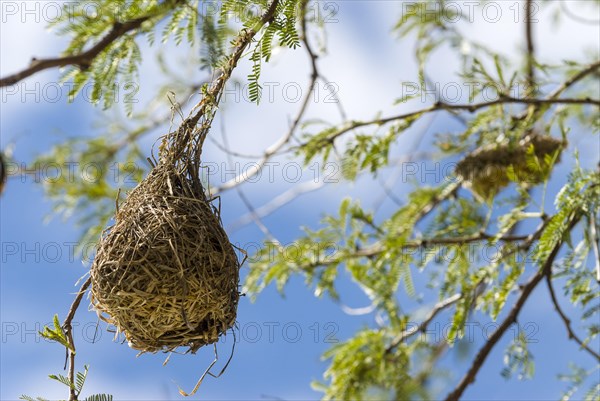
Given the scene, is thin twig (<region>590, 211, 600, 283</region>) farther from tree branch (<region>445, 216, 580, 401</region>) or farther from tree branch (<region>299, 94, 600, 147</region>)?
tree branch (<region>299, 94, 600, 147</region>)

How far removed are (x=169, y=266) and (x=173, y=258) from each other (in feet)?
0.07

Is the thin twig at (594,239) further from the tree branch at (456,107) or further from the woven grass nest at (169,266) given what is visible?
the woven grass nest at (169,266)

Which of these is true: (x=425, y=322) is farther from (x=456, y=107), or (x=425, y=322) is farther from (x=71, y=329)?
(x=71, y=329)

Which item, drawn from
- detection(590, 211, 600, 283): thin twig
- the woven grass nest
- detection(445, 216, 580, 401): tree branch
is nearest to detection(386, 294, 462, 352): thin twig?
detection(445, 216, 580, 401): tree branch

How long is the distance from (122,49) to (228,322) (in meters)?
0.80

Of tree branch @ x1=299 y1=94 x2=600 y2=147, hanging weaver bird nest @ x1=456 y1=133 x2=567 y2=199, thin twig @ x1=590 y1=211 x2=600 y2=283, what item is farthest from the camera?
hanging weaver bird nest @ x1=456 y1=133 x2=567 y2=199

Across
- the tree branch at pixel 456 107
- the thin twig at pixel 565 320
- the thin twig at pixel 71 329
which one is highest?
the tree branch at pixel 456 107

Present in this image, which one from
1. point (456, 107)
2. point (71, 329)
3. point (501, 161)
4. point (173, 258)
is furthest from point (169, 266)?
point (501, 161)

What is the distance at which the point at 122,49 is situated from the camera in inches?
95.4

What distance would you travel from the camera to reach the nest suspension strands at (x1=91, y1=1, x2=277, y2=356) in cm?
214

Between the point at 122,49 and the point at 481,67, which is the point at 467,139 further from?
the point at 122,49

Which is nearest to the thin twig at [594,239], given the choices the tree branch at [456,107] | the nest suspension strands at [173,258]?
the tree branch at [456,107]

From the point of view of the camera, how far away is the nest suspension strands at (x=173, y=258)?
214 centimetres

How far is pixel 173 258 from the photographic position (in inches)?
84.8
